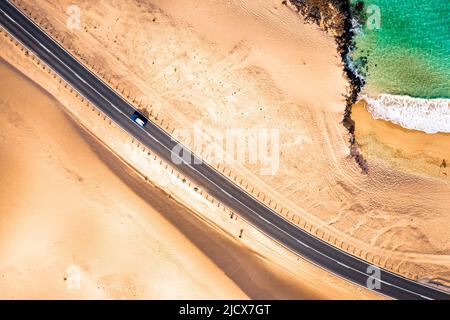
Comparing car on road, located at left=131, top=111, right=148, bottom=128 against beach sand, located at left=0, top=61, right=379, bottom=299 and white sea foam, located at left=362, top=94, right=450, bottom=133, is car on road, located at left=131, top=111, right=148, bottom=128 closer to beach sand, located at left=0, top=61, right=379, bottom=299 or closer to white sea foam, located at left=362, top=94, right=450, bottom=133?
beach sand, located at left=0, top=61, right=379, bottom=299

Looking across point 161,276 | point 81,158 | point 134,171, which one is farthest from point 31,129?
point 161,276

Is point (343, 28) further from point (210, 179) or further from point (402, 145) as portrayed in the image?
point (210, 179)

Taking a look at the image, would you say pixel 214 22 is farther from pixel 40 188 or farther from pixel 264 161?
pixel 40 188

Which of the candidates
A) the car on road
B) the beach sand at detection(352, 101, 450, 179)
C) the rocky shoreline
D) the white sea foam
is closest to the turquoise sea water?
the white sea foam

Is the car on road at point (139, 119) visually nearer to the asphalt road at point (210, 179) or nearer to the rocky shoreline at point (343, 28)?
the asphalt road at point (210, 179)

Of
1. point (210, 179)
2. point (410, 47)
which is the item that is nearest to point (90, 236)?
point (210, 179)

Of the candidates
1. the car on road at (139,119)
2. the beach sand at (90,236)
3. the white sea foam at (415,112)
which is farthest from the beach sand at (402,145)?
the car on road at (139,119)
